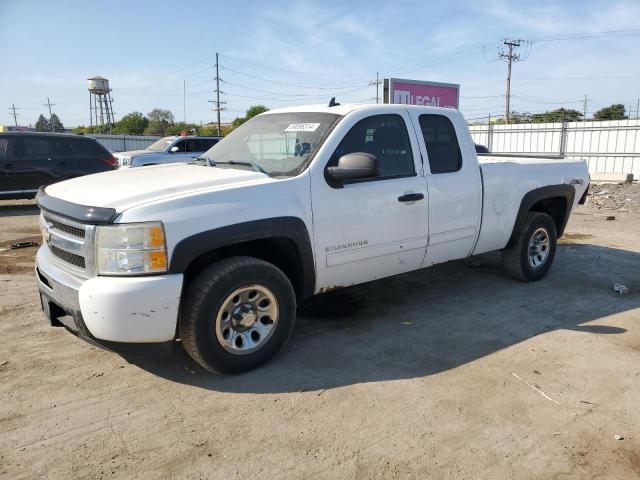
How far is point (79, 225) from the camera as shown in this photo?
133 inches

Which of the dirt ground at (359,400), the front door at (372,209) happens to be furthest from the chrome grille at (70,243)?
the front door at (372,209)

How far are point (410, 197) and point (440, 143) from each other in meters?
0.80

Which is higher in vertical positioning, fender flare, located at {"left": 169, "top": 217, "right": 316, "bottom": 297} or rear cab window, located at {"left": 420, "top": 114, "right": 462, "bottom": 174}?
rear cab window, located at {"left": 420, "top": 114, "right": 462, "bottom": 174}

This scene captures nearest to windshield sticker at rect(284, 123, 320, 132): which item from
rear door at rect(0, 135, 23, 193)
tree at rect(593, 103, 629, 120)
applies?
rear door at rect(0, 135, 23, 193)

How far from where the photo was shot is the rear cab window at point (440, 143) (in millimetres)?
4848

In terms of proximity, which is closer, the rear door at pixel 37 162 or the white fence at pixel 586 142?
the rear door at pixel 37 162

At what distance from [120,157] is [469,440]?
14.3 m

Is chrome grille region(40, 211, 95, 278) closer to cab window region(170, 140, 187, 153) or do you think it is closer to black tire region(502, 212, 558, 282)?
black tire region(502, 212, 558, 282)

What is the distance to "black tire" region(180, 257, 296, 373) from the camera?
3441 millimetres

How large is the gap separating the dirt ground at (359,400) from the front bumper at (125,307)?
473mm

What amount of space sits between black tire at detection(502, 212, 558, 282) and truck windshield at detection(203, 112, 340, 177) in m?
2.79

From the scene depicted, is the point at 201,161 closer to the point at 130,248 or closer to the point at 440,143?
the point at 130,248

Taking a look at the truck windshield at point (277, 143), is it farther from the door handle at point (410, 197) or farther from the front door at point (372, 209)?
the door handle at point (410, 197)

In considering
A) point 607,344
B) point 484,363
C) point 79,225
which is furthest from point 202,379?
point 607,344
